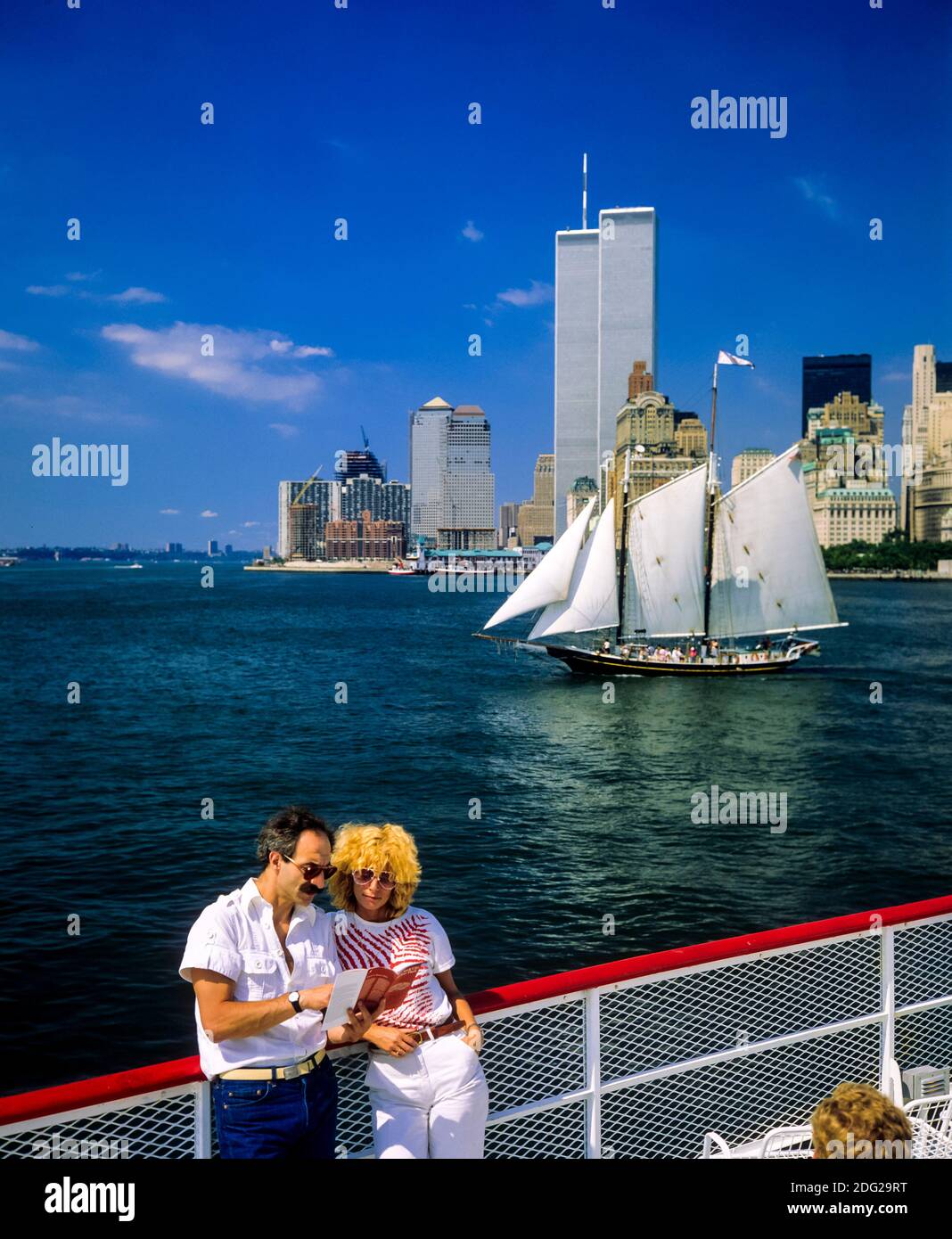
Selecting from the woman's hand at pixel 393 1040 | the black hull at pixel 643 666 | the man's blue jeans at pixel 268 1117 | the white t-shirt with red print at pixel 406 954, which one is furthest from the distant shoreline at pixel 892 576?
the man's blue jeans at pixel 268 1117

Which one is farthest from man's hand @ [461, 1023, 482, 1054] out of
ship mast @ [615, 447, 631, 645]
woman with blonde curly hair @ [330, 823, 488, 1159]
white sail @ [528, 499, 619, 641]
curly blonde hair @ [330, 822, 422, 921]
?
ship mast @ [615, 447, 631, 645]

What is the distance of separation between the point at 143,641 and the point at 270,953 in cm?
7645

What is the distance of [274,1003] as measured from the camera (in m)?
3.88

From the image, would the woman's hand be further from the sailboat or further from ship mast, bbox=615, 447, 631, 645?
ship mast, bbox=615, 447, 631, 645

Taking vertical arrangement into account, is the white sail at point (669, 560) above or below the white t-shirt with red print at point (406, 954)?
above

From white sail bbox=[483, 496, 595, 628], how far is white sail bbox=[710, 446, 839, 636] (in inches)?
294

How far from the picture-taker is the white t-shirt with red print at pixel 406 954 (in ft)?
14.0

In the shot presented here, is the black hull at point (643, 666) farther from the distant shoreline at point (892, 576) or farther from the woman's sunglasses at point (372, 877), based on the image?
the distant shoreline at point (892, 576)

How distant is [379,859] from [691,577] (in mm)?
53293

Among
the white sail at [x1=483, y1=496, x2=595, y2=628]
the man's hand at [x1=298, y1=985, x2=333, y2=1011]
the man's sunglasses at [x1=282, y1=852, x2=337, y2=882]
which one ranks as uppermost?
the white sail at [x1=483, y1=496, x2=595, y2=628]

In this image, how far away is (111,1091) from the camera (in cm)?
351

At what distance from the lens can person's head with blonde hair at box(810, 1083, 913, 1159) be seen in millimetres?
3340

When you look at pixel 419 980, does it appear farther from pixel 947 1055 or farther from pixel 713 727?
pixel 713 727

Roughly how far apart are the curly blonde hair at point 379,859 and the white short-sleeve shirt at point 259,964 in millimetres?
240
